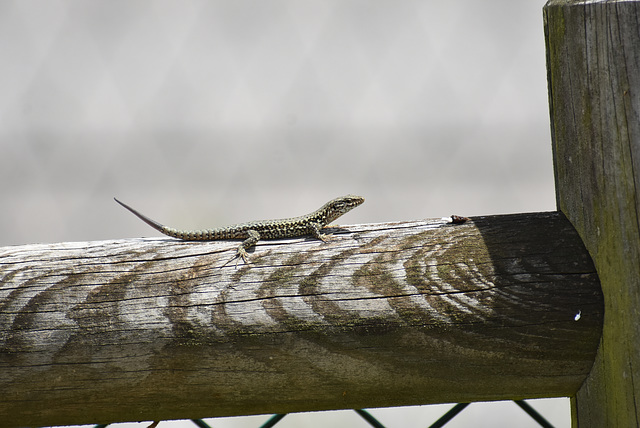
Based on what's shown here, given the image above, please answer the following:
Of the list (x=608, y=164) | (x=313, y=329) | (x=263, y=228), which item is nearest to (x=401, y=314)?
(x=313, y=329)

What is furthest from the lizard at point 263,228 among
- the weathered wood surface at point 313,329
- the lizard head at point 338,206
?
the weathered wood surface at point 313,329

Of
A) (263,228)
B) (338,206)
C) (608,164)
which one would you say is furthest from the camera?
(338,206)

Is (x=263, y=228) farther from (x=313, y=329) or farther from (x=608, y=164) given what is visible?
(x=608, y=164)

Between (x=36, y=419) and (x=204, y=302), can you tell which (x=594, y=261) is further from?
(x=36, y=419)

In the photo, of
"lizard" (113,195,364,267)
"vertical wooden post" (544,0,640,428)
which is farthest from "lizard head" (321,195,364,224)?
"vertical wooden post" (544,0,640,428)

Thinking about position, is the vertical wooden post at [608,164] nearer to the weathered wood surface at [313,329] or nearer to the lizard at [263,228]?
the weathered wood surface at [313,329]

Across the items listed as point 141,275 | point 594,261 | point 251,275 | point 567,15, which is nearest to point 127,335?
point 141,275
